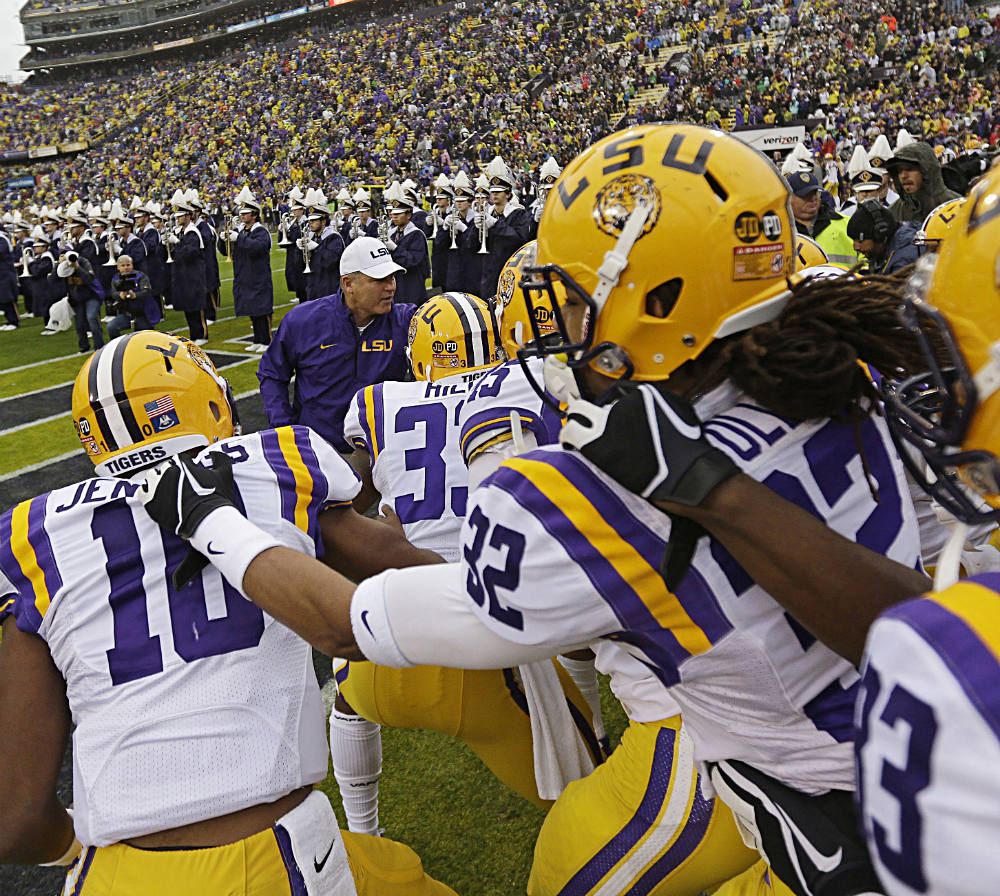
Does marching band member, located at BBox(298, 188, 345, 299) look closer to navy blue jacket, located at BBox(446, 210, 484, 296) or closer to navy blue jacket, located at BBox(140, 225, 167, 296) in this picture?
navy blue jacket, located at BBox(446, 210, 484, 296)

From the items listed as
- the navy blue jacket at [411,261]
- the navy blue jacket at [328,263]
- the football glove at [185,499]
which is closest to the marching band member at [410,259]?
the navy blue jacket at [411,261]

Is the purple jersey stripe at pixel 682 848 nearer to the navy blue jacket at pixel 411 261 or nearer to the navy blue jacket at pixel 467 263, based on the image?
the navy blue jacket at pixel 411 261

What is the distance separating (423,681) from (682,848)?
0.91 metres

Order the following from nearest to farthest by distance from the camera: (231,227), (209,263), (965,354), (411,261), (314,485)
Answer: (965,354) < (314,485) < (411,261) < (209,263) < (231,227)

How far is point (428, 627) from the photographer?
4.55 ft

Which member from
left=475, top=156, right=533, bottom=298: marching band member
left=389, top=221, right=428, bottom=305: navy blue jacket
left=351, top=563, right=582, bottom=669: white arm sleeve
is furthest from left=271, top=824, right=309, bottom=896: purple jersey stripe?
left=475, top=156, right=533, bottom=298: marching band member

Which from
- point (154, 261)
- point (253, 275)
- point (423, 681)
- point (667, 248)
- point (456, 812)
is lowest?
point (456, 812)

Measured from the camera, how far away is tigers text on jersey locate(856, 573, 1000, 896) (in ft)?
2.60

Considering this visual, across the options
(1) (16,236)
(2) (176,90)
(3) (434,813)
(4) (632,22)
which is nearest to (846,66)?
(4) (632,22)

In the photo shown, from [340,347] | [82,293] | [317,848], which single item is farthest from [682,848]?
[82,293]

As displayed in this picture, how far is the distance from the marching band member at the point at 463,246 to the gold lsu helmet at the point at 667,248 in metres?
11.5

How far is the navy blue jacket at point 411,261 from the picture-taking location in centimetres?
1165

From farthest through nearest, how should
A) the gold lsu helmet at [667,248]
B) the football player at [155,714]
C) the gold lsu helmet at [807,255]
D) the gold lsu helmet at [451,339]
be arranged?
the gold lsu helmet at [451,339]
the gold lsu helmet at [807,255]
the football player at [155,714]
the gold lsu helmet at [667,248]

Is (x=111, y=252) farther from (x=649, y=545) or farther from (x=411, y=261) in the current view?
(x=649, y=545)
